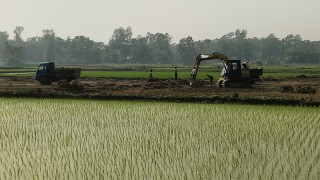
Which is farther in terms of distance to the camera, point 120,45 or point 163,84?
point 120,45

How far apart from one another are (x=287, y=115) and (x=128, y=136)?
6.48 metres

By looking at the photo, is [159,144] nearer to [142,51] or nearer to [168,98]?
[168,98]

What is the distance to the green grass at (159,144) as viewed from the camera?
754cm

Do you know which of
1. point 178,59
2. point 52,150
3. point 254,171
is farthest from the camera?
point 178,59

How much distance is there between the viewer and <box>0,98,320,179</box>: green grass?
7535mm

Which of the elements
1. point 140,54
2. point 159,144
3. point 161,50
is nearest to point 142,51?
point 140,54

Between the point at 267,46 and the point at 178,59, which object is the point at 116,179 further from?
the point at 267,46

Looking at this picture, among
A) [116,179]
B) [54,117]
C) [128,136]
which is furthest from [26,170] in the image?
[54,117]

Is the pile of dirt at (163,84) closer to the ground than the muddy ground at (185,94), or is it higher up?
higher up

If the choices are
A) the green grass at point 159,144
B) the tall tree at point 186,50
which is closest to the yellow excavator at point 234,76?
the green grass at point 159,144

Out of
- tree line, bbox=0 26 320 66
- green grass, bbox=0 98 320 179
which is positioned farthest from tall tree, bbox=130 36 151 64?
green grass, bbox=0 98 320 179

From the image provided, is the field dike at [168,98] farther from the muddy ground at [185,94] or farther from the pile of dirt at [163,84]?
the pile of dirt at [163,84]

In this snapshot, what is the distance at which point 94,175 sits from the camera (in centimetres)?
729

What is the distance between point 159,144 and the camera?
1001 centimetres
